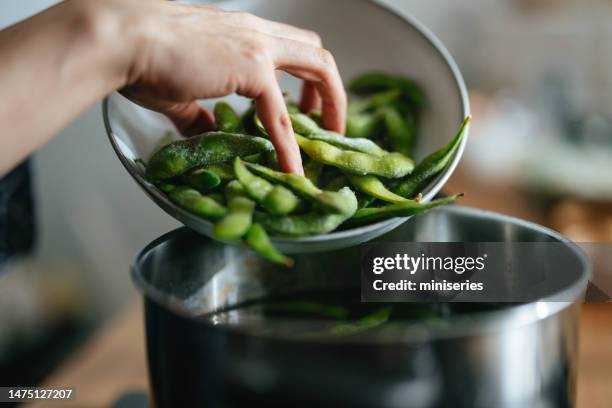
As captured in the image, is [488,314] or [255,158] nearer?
[488,314]

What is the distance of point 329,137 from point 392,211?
98 mm

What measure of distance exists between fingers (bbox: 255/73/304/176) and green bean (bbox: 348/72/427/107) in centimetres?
20

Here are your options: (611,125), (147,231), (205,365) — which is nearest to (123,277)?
(147,231)

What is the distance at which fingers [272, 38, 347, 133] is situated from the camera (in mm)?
495

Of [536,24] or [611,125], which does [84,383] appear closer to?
[611,125]

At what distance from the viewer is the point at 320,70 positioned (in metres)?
0.52

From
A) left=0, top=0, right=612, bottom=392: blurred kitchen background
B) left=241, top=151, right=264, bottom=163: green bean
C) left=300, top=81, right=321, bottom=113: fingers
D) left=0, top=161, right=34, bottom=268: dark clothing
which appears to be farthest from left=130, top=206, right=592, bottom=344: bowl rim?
left=0, top=0, right=612, bottom=392: blurred kitchen background

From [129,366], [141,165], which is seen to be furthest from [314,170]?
[129,366]

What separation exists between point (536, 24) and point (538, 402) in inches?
67.5

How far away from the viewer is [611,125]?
171cm

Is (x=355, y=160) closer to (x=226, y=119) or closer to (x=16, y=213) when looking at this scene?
(x=226, y=119)

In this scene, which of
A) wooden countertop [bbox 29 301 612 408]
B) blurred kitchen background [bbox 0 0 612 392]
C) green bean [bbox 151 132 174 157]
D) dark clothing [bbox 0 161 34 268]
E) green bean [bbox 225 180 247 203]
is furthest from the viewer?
blurred kitchen background [bbox 0 0 612 392]

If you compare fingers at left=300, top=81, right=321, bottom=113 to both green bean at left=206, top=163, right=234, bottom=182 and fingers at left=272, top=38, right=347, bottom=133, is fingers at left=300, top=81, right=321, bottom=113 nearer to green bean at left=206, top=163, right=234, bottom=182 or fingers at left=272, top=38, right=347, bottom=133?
fingers at left=272, top=38, right=347, bottom=133

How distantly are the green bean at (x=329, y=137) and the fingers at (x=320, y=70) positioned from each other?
0.02 meters
